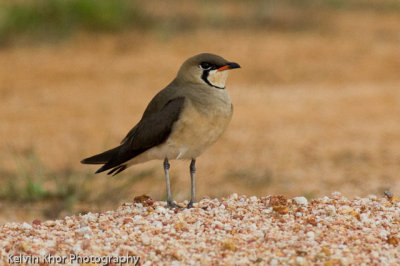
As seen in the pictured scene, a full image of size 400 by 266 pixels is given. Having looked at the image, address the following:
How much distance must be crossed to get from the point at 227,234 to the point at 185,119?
2.77 feet

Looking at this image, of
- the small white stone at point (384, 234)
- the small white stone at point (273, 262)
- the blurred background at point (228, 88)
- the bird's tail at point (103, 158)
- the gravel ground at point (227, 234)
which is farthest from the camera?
the blurred background at point (228, 88)

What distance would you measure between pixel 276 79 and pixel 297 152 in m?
3.51

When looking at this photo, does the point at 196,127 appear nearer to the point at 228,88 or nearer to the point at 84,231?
the point at 84,231

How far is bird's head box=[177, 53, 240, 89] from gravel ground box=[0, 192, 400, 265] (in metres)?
0.74

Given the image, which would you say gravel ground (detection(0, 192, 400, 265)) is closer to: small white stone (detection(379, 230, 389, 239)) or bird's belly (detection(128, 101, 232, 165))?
small white stone (detection(379, 230, 389, 239))

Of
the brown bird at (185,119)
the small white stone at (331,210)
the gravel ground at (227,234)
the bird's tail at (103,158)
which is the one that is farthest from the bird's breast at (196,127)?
the small white stone at (331,210)

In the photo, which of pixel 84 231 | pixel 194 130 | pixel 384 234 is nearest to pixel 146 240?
pixel 84 231

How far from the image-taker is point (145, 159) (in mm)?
4633

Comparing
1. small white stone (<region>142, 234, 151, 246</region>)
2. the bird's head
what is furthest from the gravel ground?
the bird's head

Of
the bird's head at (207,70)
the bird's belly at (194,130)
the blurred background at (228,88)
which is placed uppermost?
the bird's head at (207,70)

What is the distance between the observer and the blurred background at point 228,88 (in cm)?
699

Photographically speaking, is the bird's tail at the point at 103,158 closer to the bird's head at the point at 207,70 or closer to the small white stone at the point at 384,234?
the bird's head at the point at 207,70

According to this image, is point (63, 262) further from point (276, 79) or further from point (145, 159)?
point (276, 79)

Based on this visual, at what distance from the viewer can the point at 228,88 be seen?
10797mm
